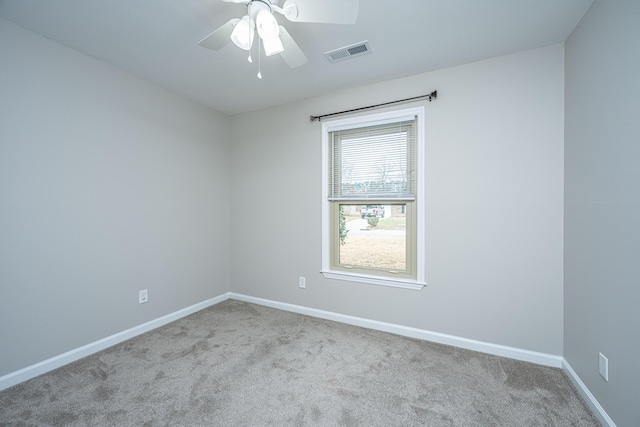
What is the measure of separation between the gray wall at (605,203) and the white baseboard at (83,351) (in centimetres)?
368

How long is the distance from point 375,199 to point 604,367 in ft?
6.59

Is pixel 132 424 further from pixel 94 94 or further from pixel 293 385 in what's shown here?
pixel 94 94

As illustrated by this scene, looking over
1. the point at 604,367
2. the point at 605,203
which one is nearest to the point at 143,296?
the point at 604,367

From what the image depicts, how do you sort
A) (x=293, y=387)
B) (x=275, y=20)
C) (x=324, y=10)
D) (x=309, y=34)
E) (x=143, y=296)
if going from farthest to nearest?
(x=143, y=296) → (x=309, y=34) → (x=293, y=387) → (x=275, y=20) → (x=324, y=10)

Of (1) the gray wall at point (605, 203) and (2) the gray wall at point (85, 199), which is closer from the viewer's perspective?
(1) the gray wall at point (605, 203)

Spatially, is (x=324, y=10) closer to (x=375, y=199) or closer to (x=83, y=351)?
(x=375, y=199)

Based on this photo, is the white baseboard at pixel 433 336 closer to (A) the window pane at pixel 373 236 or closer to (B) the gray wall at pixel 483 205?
(B) the gray wall at pixel 483 205

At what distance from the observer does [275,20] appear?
1.57m

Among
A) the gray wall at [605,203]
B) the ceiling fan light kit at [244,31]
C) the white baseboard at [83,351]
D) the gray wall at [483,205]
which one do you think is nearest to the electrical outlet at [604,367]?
the gray wall at [605,203]

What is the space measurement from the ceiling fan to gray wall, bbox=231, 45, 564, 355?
1.43 meters

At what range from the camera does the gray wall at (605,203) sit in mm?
1394

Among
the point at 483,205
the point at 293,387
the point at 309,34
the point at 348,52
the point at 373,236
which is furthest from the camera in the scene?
the point at 373,236

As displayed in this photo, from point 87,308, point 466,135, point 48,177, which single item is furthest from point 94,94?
point 466,135

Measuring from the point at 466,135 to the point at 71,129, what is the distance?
3442 millimetres
